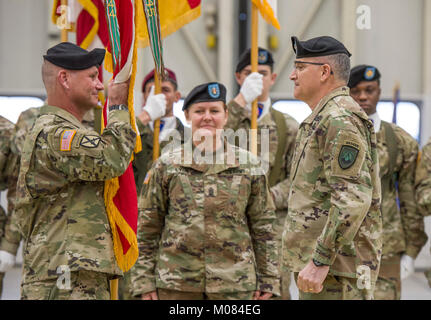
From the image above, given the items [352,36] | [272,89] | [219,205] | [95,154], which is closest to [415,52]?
[352,36]

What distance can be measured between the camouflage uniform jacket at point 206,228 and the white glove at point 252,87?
88cm

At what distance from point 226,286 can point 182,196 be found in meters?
0.53

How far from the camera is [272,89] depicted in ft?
28.5

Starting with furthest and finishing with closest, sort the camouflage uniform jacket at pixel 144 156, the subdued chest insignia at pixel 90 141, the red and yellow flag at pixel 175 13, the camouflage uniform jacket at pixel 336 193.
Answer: the camouflage uniform jacket at pixel 144 156, the red and yellow flag at pixel 175 13, the subdued chest insignia at pixel 90 141, the camouflage uniform jacket at pixel 336 193

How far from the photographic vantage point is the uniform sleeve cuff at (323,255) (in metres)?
2.92

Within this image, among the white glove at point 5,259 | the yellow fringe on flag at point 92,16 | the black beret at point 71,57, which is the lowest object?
the white glove at point 5,259

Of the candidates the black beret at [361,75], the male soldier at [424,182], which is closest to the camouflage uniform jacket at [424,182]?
the male soldier at [424,182]

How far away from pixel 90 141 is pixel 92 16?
2.25 m

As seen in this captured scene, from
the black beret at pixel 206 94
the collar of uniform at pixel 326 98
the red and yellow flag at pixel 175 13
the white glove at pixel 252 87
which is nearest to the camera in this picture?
the collar of uniform at pixel 326 98

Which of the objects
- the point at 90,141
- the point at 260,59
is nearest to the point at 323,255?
the point at 90,141

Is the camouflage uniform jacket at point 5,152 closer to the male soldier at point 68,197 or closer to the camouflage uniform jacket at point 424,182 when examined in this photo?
the male soldier at point 68,197

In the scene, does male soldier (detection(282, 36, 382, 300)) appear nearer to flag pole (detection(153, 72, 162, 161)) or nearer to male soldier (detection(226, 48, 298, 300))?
male soldier (detection(226, 48, 298, 300))

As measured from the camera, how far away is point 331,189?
303 cm

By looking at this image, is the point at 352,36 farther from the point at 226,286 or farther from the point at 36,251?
the point at 36,251
